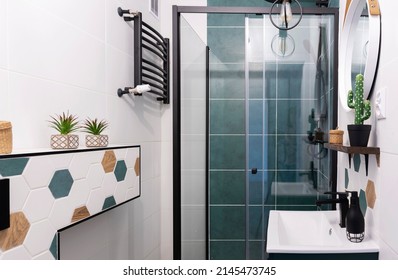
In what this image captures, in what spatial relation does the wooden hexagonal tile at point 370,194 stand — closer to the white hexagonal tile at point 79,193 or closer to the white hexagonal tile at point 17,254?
the white hexagonal tile at point 79,193

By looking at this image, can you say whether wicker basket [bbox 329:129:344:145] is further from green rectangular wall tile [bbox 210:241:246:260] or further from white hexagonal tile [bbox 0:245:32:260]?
white hexagonal tile [bbox 0:245:32:260]

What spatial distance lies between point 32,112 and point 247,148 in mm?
1162

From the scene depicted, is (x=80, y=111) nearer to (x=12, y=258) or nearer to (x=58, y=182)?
(x=58, y=182)

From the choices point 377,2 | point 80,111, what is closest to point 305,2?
point 377,2

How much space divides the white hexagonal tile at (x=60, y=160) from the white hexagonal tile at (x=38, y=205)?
70mm

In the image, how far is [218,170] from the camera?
178 centimetres

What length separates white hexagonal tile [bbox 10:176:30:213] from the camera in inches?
22.5

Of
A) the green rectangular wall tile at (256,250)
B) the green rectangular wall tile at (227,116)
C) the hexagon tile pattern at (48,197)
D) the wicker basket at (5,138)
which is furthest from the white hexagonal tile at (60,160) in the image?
the green rectangular wall tile at (256,250)

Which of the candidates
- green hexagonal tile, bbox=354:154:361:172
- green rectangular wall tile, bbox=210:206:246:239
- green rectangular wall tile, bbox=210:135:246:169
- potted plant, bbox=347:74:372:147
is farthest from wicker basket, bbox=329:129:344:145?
green rectangular wall tile, bbox=210:206:246:239

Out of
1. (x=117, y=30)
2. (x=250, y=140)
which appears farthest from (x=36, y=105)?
(x=250, y=140)

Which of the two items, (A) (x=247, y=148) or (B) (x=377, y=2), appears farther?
(A) (x=247, y=148)

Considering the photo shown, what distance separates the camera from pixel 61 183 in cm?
71

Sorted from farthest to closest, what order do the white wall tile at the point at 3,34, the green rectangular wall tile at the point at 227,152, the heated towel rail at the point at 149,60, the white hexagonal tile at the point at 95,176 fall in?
the green rectangular wall tile at the point at 227,152, the heated towel rail at the point at 149,60, the white hexagonal tile at the point at 95,176, the white wall tile at the point at 3,34

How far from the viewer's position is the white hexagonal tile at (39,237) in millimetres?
617
